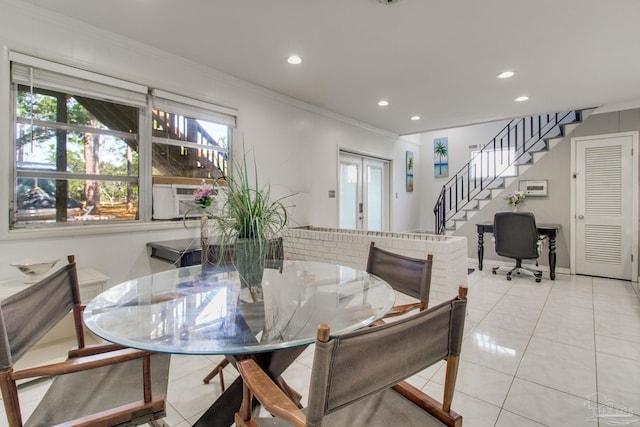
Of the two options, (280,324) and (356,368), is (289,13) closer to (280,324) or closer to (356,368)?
(280,324)

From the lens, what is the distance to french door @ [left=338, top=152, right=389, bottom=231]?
5574 millimetres

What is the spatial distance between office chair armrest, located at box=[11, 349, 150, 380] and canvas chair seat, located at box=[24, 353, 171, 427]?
0.19m

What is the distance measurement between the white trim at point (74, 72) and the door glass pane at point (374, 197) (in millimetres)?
4248

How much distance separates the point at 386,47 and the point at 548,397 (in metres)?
2.91

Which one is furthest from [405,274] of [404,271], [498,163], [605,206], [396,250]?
[498,163]

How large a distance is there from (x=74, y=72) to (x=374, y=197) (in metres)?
4.98

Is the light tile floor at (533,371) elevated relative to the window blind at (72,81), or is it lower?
lower

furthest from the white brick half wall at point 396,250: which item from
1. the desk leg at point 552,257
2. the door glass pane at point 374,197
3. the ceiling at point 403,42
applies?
the door glass pane at point 374,197

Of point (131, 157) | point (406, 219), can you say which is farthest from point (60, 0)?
point (406, 219)

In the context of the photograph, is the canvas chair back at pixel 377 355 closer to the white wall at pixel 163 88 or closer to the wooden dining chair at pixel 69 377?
the wooden dining chair at pixel 69 377

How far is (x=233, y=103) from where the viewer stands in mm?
3615

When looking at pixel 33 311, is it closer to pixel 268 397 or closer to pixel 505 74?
pixel 268 397

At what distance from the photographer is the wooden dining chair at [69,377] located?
94 cm

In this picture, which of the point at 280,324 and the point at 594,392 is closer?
the point at 280,324
